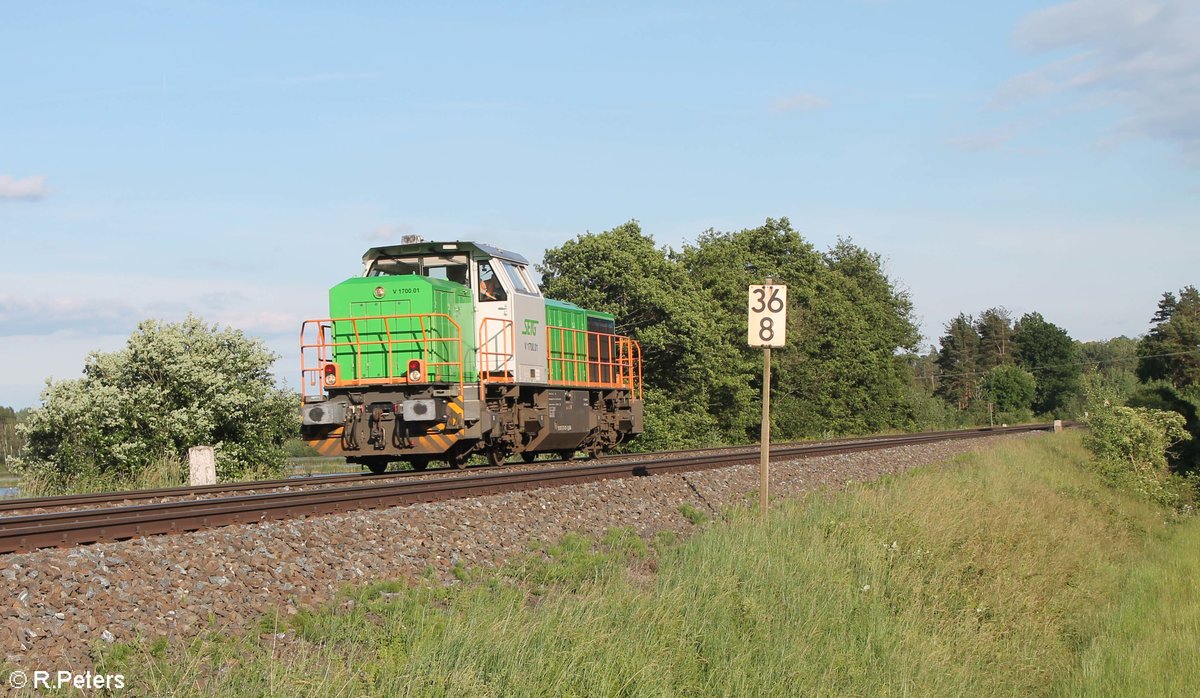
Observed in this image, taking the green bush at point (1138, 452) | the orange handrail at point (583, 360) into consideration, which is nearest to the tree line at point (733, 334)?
the orange handrail at point (583, 360)

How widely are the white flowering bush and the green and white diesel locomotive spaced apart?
402cm

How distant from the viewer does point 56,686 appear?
4.89m

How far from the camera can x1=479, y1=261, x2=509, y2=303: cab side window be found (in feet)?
58.9

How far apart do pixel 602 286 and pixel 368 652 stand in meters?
28.8

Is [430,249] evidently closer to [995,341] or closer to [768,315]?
[768,315]

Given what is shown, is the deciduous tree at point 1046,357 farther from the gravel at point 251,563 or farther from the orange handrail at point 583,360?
the gravel at point 251,563

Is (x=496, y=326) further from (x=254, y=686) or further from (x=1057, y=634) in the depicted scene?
(x=254, y=686)

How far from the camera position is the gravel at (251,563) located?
565cm

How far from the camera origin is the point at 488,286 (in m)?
18.1

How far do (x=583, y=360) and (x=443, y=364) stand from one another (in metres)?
4.91

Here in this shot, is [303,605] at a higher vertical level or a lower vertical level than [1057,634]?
higher

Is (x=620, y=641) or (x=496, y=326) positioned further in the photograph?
(x=496, y=326)

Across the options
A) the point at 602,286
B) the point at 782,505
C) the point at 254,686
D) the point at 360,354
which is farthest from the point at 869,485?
the point at 602,286

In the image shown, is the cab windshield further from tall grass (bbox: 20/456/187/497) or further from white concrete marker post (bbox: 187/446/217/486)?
tall grass (bbox: 20/456/187/497)
